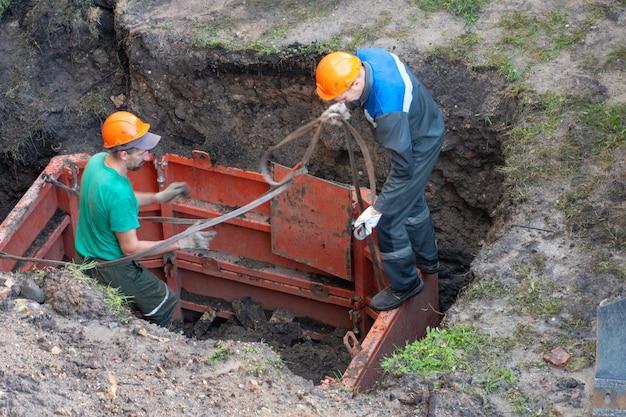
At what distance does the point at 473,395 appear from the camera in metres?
5.06

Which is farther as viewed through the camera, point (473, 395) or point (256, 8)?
point (256, 8)

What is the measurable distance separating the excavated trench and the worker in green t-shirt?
1211mm

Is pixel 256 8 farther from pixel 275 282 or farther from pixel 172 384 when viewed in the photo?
pixel 172 384

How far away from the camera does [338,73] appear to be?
568cm

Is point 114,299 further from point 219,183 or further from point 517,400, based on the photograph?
point 517,400

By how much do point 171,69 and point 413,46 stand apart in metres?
2.07

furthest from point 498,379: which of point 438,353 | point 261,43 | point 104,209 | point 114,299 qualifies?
point 261,43

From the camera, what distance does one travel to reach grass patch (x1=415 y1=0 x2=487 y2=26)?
7.96 meters

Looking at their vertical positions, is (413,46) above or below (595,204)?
above

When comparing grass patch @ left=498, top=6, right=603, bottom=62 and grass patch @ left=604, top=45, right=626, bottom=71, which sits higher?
grass patch @ left=498, top=6, right=603, bottom=62

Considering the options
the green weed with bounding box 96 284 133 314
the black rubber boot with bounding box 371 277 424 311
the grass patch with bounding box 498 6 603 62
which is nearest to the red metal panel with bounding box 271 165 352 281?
the black rubber boot with bounding box 371 277 424 311

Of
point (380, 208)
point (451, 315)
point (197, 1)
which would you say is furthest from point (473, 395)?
point (197, 1)

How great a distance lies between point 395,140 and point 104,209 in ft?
6.15

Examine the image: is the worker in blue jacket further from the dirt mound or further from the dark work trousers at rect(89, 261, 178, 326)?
the dark work trousers at rect(89, 261, 178, 326)
